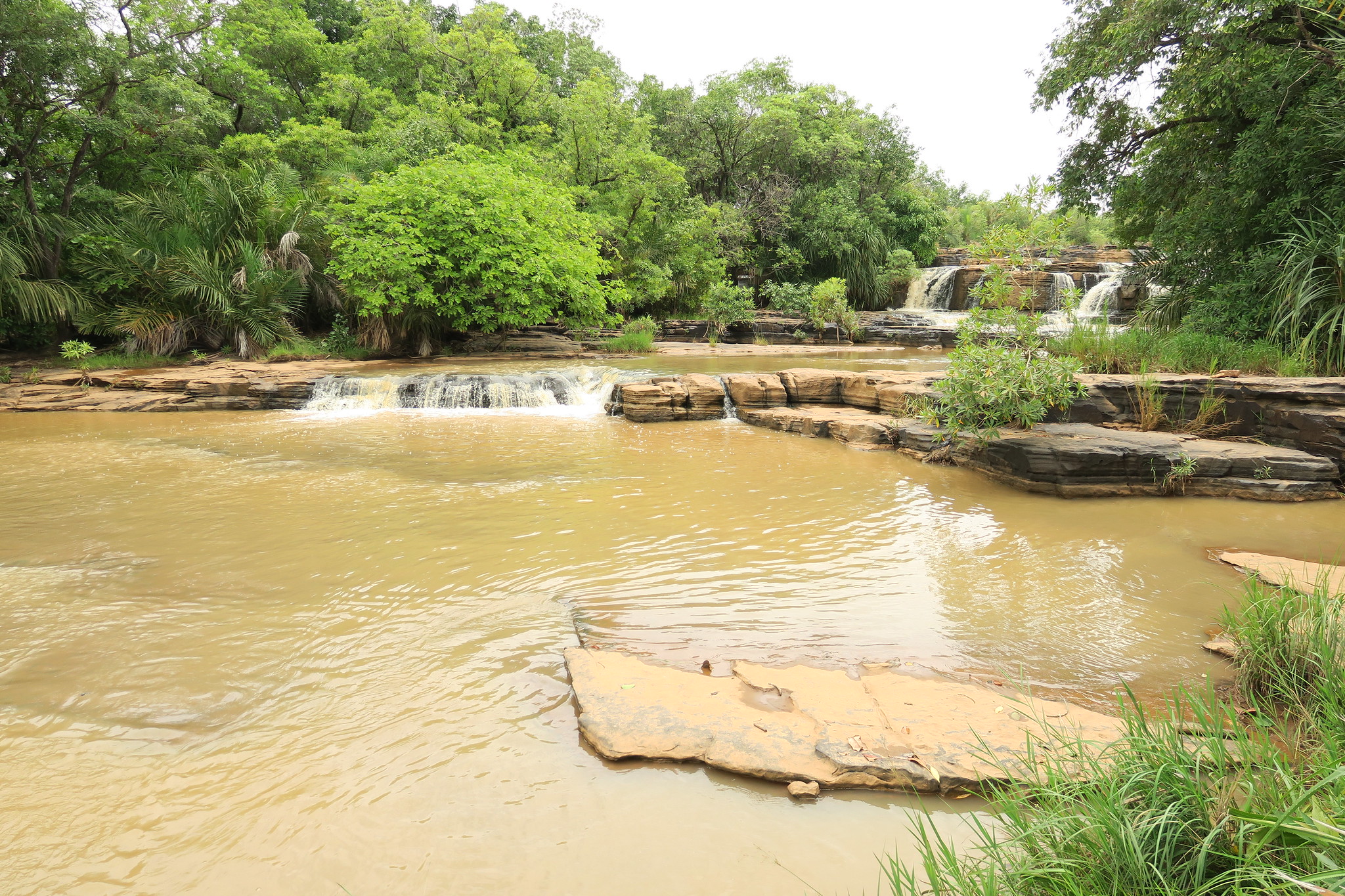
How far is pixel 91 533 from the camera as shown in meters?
4.60

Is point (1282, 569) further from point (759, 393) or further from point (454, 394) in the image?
→ point (454, 394)

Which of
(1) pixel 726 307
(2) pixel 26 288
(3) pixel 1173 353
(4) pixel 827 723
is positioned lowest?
(4) pixel 827 723

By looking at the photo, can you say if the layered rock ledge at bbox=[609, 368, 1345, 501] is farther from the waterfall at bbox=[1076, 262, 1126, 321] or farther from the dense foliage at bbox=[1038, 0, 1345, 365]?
the waterfall at bbox=[1076, 262, 1126, 321]

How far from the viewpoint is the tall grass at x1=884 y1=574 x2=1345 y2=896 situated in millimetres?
1214

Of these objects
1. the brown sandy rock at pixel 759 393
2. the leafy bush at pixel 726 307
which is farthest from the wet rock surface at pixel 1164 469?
the leafy bush at pixel 726 307

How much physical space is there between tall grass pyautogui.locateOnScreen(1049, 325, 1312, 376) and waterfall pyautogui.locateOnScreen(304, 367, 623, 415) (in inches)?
288

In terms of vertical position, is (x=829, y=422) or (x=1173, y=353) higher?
(x=1173, y=353)

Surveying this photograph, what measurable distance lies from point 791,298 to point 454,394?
1475cm

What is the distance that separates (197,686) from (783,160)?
2795 centimetres

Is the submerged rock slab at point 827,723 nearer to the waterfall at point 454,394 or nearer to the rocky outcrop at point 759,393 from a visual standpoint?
the rocky outcrop at point 759,393

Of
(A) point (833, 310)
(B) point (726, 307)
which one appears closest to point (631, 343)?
(B) point (726, 307)

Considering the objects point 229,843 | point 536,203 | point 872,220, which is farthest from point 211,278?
point 872,220

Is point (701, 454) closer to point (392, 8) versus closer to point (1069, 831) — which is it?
point (1069, 831)

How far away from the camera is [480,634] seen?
10.4 feet
